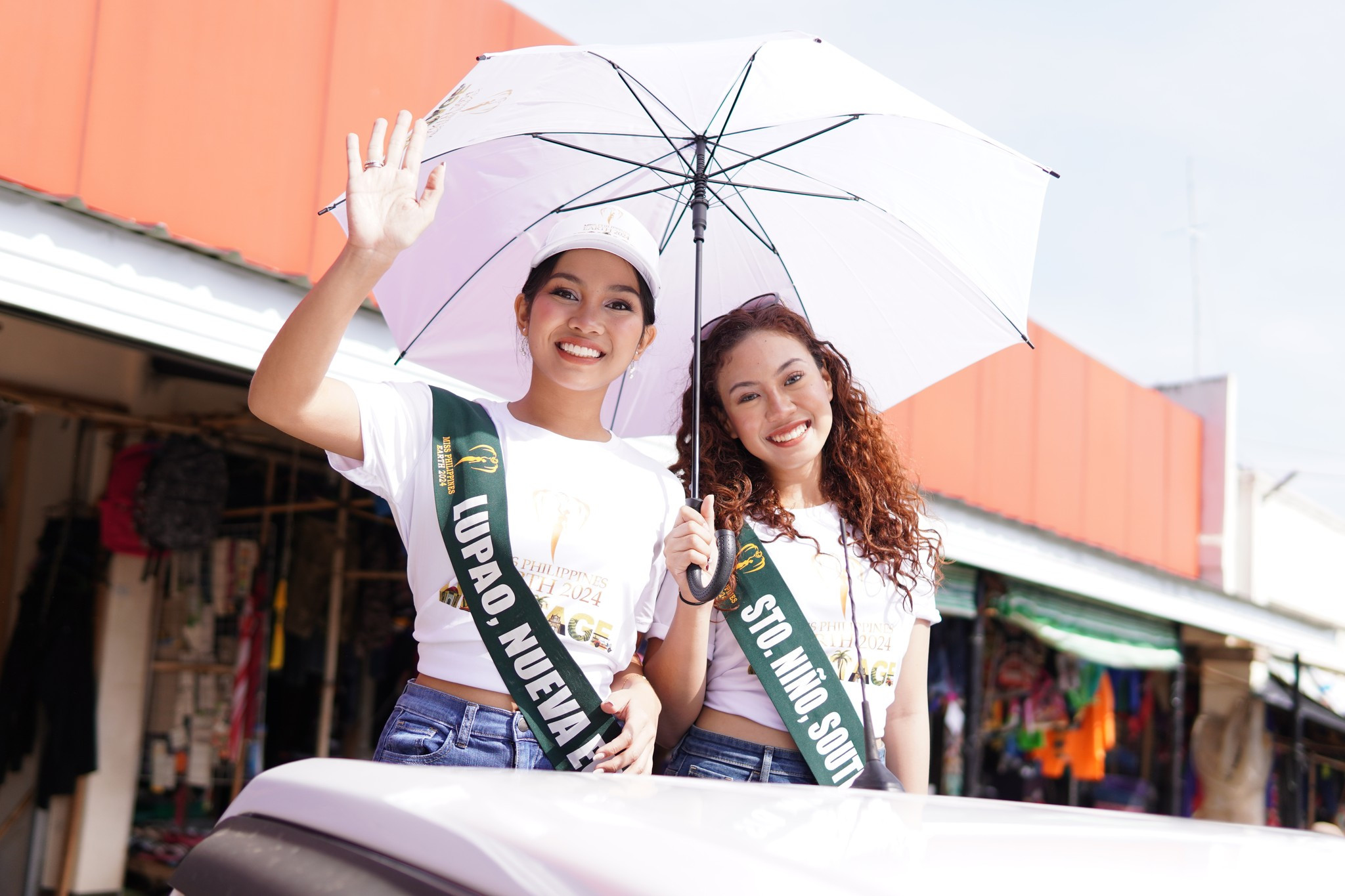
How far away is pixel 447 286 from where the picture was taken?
8.75 feet

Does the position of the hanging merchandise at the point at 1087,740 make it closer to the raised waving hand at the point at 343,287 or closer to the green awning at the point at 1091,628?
the green awning at the point at 1091,628

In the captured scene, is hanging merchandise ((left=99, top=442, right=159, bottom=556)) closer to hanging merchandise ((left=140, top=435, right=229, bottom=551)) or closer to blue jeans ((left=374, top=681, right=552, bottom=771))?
hanging merchandise ((left=140, top=435, right=229, bottom=551))

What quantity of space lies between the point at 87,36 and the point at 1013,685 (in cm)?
898

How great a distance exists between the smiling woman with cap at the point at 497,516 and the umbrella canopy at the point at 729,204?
15.6 inches

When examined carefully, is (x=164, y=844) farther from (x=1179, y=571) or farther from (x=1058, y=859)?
(x=1179, y=571)

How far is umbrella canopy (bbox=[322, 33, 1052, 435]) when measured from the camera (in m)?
2.25

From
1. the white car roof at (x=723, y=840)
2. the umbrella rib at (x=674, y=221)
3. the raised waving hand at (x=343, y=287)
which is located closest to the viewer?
the white car roof at (x=723, y=840)

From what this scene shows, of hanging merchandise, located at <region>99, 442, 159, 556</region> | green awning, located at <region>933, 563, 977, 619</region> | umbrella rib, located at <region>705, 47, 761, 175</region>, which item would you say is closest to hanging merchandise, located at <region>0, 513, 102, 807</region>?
hanging merchandise, located at <region>99, 442, 159, 556</region>

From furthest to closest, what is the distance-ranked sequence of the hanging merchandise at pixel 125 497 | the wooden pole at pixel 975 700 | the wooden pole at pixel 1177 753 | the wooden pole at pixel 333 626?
the wooden pole at pixel 1177 753 → the wooden pole at pixel 975 700 → the wooden pole at pixel 333 626 → the hanging merchandise at pixel 125 497

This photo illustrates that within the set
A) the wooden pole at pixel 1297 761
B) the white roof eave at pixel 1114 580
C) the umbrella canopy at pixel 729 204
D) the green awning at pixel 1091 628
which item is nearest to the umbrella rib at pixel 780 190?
the umbrella canopy at pixel 729 204

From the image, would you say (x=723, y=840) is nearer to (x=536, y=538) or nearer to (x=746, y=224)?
(x=536, y=538)

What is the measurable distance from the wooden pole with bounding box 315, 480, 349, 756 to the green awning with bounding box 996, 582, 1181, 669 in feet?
17.3

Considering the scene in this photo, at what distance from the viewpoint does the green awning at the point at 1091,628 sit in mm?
8883

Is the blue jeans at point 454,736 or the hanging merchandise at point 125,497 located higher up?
the hanging merchandise at point 125,497
